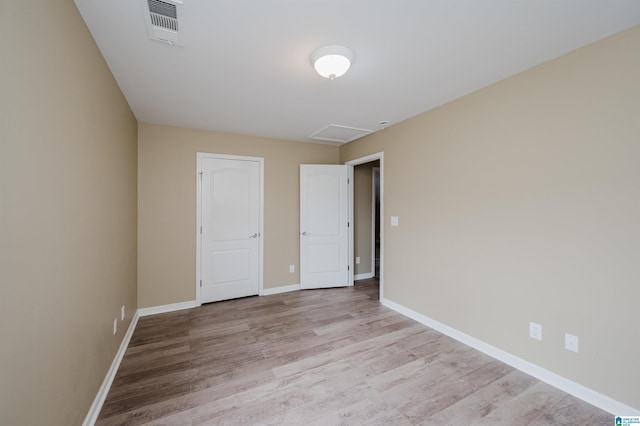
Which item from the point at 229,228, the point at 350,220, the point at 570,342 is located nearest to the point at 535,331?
the point at 570,342

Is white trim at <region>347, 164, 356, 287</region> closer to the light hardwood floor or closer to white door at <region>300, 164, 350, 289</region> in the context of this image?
white door at <region>300, 164, 350, 289</region>

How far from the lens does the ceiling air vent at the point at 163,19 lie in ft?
4.68

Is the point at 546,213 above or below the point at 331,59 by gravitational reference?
below

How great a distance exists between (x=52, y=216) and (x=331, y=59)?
186 centimetres

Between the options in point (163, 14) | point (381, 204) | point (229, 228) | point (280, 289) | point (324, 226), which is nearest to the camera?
point (163, 14)

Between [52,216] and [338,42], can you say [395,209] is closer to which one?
[338,42]

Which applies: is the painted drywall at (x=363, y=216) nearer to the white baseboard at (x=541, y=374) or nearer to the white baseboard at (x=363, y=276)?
the white baseboard at (x=363, y=276)

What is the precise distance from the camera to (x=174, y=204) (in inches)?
137

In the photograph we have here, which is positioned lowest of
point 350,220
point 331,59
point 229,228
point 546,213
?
point 229,228

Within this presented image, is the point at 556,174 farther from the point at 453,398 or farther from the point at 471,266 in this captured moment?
the point at 453,398

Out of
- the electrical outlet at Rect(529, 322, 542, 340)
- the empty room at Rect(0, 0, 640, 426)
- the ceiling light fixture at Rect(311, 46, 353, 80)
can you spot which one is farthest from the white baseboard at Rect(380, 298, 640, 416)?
the ceiling light fixture at Rect(311, 46, 353, 80)

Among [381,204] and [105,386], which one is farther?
[381,204]

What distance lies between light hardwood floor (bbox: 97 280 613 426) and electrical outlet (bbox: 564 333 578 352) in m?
0.33

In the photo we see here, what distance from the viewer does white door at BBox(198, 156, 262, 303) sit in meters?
3.68
